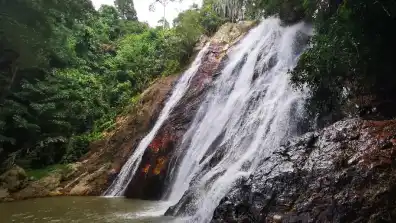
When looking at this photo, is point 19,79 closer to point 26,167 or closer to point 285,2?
point 26,167

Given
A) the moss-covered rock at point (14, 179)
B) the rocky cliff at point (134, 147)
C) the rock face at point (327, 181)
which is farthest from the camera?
the moss-covered rock at point (14, 179)

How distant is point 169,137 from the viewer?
576 inches

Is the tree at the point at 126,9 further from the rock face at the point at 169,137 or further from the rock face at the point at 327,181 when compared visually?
the rock face at the point at 327,181

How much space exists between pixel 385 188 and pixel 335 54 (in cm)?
392

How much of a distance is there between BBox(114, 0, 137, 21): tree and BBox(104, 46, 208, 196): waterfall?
22.8 metres

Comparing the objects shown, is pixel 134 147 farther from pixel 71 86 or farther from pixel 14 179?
pixel 71 86

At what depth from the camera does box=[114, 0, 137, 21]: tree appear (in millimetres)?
39406

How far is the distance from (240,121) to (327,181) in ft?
23.3

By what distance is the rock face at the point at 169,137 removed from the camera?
43.8ft

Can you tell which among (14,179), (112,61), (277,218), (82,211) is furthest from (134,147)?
(112,61)

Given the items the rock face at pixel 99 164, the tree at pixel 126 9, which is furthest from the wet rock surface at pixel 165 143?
the tree at pixel 126 9

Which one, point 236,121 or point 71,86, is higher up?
point 71,86

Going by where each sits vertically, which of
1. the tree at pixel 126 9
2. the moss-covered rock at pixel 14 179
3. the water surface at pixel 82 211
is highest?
the tree at pixel 126 9

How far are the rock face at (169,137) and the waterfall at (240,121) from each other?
1.48ft
